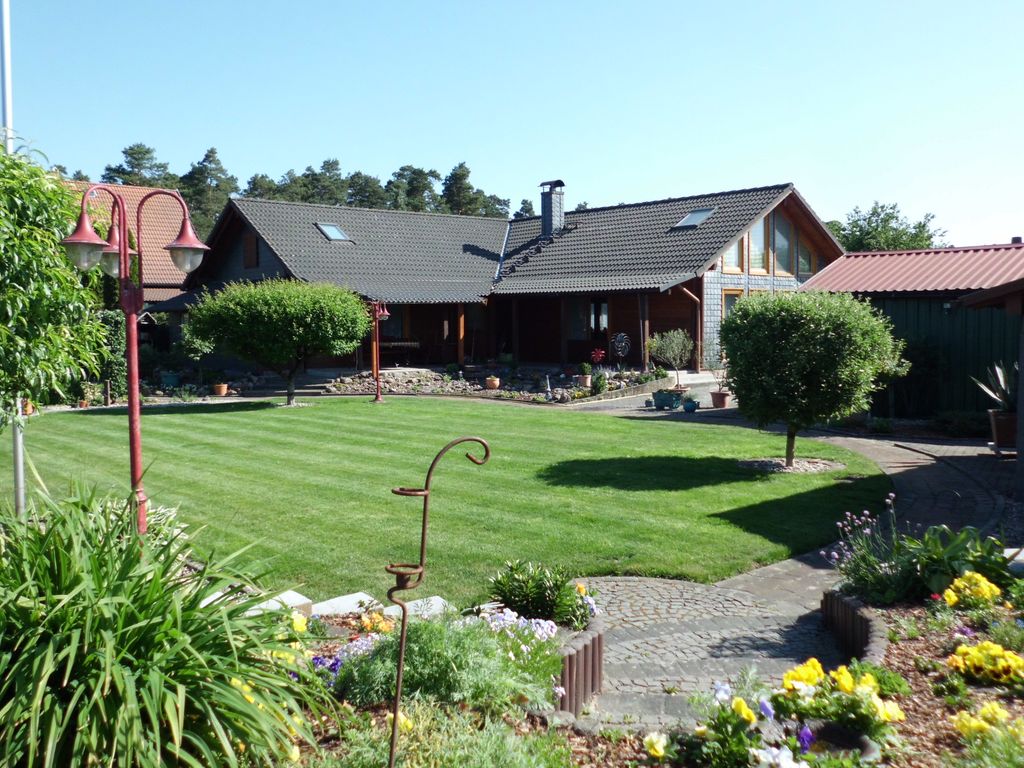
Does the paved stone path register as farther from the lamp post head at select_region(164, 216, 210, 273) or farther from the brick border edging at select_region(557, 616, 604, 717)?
the lamp post head at select_region(164, 216, 210, 273)

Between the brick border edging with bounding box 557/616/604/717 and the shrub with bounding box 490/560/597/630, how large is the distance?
0.14 m

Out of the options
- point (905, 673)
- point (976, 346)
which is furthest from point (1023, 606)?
point (976, 346)

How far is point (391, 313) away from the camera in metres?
30.4

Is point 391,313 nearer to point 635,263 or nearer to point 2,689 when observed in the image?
point 635,263

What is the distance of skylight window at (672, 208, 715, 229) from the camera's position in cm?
2912

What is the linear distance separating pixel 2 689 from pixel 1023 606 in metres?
5.45

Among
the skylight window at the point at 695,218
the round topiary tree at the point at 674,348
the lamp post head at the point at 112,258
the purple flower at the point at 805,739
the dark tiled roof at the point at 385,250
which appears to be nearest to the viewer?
the purple flower at the point at 805,739

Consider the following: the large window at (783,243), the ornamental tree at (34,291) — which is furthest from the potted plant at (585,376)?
the ornamental tree at (34,291)

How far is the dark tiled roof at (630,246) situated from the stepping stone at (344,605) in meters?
19.8

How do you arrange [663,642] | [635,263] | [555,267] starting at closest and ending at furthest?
[663,642] < [635,263] < [555,267]

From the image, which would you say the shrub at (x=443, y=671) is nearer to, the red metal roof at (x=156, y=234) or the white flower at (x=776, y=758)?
the white flower at (x=776, y=758)

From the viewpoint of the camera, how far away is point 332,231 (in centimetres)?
3094

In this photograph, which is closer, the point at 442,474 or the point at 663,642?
the point at 663,642

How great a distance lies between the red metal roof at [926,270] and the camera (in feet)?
58.5
